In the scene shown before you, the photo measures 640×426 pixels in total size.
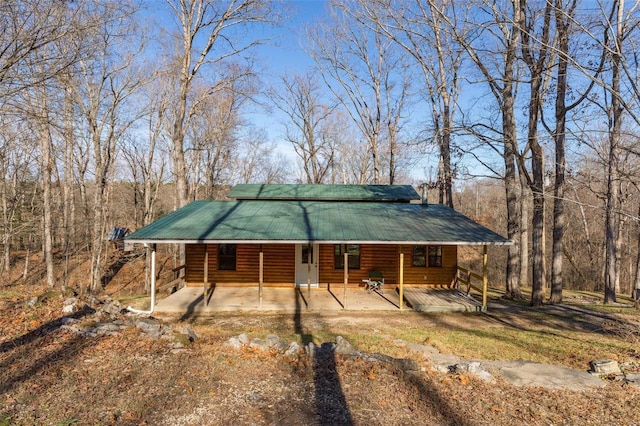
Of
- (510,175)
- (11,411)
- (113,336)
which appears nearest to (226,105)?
(510,175)

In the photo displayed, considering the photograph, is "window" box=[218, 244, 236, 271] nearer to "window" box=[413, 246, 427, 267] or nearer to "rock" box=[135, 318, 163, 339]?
"rock" box=[135, 318, 163, 339]

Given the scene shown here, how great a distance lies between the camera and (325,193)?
16109 millimetres

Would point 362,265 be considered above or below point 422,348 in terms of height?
above

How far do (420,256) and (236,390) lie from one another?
32.8 ft

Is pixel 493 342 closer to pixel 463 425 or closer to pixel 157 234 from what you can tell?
pixel 463 425

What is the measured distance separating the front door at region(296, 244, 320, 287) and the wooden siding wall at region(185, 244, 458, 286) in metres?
0.19

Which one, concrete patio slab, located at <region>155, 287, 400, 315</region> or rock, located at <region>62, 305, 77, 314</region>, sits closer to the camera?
rock, located at <region>62, 305, 77, 314</region>

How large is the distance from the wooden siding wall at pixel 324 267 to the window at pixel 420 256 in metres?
0.19

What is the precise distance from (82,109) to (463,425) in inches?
797

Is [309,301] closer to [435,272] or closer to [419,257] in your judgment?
[419,257]

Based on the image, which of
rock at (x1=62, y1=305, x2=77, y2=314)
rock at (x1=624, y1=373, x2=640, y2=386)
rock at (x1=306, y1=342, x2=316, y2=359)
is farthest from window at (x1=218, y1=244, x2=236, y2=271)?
rock at (x1=624, y1=373, x2=640, y2=386)

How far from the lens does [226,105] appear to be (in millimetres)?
29203

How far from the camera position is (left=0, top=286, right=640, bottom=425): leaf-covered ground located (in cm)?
450

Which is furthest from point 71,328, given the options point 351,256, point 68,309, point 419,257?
point 419,257
